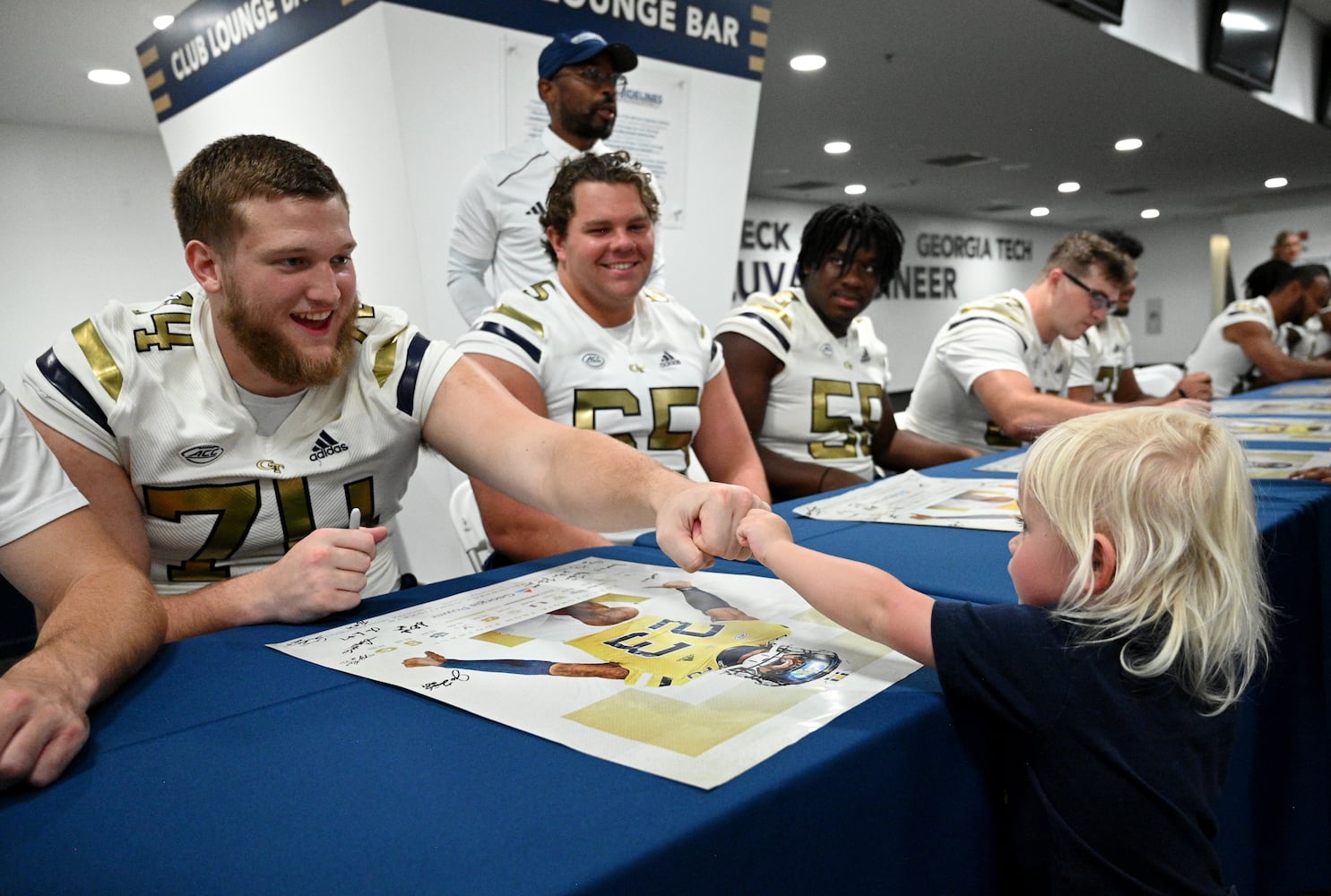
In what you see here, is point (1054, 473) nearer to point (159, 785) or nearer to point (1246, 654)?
point (1246, 654)

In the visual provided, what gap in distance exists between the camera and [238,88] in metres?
3.46

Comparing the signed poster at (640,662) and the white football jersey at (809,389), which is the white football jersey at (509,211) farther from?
the signed poster at (640,662)

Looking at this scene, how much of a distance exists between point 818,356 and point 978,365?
0.55 m

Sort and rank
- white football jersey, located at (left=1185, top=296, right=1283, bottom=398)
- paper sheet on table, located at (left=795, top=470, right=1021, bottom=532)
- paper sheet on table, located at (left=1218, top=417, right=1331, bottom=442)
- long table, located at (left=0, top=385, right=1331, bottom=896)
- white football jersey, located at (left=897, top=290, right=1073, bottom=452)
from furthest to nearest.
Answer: white football jersey, located at (left=1185, top=296, right=1283, bottom=398) → white football jersey, located at (left=897, top=290, right=1073, bottom=452) → paper sheet on table, located at (left=1218, top=417, right=1331, bottom=442) → paper sheet on table, located at (left=795, top=470, right=1021, bottom=532) → long table, located at (left=0, top=385, right=1331, bottom=896)

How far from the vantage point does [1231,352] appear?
16.8ft

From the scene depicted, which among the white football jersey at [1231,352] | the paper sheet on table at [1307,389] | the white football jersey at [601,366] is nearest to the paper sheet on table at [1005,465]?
the white football jersey at [601,366]

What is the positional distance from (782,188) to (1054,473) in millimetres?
10760

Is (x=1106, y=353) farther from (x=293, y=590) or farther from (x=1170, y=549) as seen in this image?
(x=293, y=590)

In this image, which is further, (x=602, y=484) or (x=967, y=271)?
(x=967, y=271)

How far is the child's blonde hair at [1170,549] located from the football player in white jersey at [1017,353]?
74.0 inches

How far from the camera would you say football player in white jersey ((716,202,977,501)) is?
2.68 meters

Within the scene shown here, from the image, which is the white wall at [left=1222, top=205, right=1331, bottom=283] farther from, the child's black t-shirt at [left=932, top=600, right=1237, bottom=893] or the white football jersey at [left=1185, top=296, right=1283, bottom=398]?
the child's black t-shirt at [left=932, top=600, right=1237, bottom=893]

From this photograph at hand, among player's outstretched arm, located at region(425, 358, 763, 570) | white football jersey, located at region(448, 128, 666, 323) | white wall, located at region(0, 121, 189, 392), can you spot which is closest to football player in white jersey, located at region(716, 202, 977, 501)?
white football jersey, located at region(448, 128, 666, 323)

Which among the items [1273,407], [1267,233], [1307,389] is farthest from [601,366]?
[1267,233]
